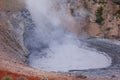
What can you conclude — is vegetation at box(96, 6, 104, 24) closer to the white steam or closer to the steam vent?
the steam vent

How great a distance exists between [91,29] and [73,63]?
1462 cm

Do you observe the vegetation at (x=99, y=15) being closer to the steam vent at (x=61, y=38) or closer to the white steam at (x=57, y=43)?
the steam vent at (x=61, y=38)

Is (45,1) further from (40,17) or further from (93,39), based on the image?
(93,39)

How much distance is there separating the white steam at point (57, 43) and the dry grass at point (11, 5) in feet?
7.39

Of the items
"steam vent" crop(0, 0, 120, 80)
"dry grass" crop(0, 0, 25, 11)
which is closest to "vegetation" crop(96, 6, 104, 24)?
"steam vent" crop(0, 0, 120, 80)

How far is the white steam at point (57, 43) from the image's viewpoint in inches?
1827

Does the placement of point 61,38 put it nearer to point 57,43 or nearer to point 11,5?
point 57,43

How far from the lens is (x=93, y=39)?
57875mm

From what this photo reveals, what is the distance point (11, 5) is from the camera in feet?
183

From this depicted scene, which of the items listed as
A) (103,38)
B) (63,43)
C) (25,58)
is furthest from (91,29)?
(25,58)

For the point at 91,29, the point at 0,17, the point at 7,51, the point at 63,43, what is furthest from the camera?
the point at 91,29

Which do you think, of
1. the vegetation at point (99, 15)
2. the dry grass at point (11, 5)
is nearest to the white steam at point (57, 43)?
the vegetation at point (99, 15)

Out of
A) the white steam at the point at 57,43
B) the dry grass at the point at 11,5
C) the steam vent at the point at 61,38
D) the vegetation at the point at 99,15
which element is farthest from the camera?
the vegetation at the point at 99,15

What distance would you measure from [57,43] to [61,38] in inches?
90.1
